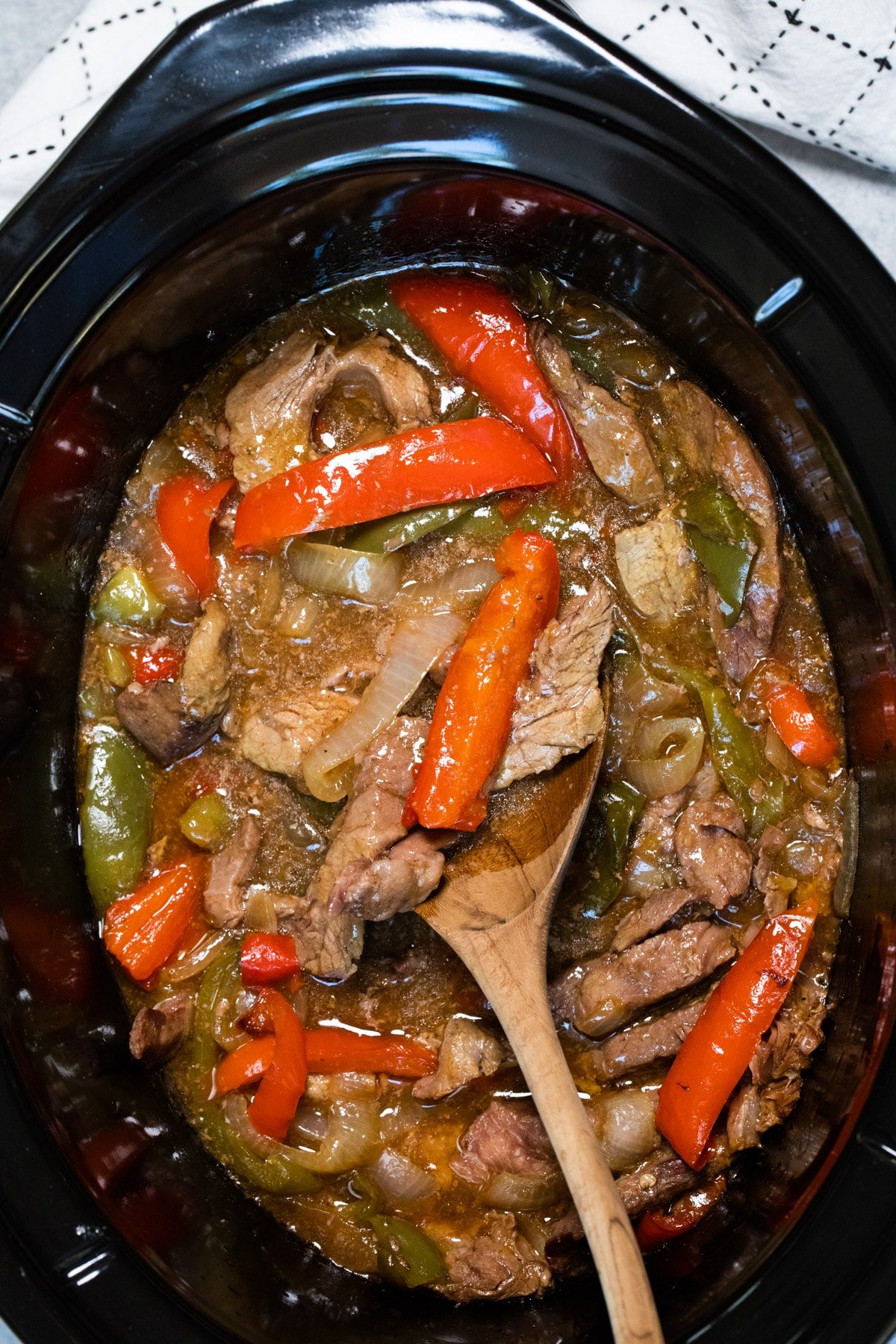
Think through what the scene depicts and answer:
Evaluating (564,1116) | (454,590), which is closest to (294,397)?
(454,590)

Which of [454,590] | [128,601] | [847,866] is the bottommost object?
[847,866]

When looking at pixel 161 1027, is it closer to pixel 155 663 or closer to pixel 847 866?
pixel 155 663

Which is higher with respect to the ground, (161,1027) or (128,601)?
(128,601)

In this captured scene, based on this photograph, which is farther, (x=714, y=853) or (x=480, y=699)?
(x=714, y=853)

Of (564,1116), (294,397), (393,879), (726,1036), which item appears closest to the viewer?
(564,1116)

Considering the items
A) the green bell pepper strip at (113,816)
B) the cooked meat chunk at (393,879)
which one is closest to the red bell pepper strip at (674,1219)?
the cooked meat chunk at (393,879)

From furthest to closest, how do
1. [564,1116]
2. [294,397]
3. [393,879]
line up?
[294,397]
[393,879]
[564,1116]

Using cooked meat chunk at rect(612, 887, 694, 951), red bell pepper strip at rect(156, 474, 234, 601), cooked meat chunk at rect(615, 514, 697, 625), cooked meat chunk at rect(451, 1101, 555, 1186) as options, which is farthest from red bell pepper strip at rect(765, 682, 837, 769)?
red bell pepper strip at rect(156, 474, 234, 601)
